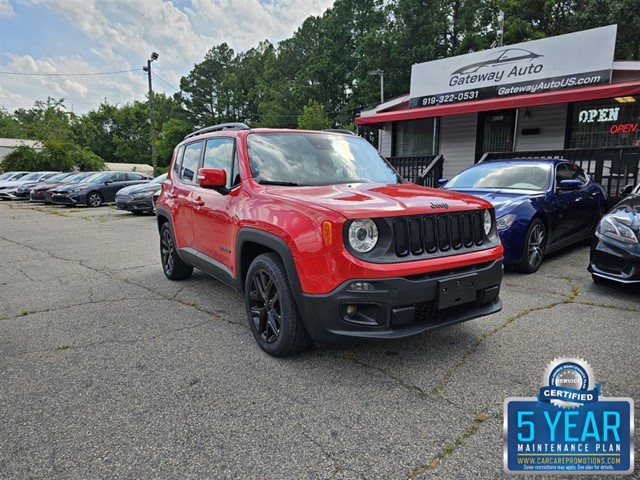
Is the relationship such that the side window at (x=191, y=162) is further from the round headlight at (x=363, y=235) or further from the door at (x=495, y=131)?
the door at (x=495, y=131)

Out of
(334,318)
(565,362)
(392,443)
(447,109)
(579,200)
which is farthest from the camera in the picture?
(447,109)

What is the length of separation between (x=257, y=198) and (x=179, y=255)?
215 centimetres

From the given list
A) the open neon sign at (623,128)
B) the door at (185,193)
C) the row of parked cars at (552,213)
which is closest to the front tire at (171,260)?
the door at (185,193)

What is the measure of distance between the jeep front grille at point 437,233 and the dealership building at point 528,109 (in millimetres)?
6461

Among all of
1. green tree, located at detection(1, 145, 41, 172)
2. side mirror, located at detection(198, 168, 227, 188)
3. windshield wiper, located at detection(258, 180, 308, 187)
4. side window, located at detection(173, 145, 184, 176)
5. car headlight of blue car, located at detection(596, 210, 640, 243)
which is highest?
green tree, located at detection(1, 145, 41, 172)

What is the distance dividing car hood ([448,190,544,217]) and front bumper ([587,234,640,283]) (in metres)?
1.02

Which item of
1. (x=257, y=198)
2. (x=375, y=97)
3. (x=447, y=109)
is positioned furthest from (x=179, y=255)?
(x=375, y=97)

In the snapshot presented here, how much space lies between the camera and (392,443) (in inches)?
85.7

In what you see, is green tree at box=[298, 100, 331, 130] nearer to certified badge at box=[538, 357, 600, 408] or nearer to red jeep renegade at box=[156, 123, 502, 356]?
red jeep renegade at box=[156, 123, 502, 356]

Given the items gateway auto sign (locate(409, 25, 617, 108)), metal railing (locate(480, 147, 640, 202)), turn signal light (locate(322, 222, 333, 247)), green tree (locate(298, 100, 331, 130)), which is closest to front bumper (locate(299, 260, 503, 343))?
turn signal light (locate(322, 222, 333, 247))

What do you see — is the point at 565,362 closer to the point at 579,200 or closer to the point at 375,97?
the point at 579,200

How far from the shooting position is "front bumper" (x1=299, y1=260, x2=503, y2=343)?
2.60 meters

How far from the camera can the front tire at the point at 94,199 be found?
17.5 metres

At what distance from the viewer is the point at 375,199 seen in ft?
9.75
